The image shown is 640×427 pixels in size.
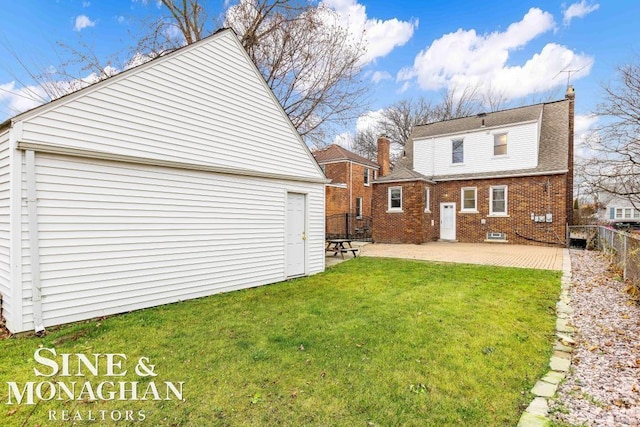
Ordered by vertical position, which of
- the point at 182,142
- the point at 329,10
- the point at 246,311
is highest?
the point at 329,10

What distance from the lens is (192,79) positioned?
6.50 meters

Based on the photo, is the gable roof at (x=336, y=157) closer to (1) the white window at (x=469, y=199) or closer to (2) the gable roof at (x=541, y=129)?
(2) the gable roof at (x=541, y=129)

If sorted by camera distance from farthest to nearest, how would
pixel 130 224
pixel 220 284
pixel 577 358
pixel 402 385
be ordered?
pixel 220 284, pixel 130 224, pixel 577 358, pixel 402 385

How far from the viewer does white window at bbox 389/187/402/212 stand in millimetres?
16734

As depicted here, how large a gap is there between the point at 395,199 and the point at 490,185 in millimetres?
5018

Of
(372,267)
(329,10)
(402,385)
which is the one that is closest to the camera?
(402,385)

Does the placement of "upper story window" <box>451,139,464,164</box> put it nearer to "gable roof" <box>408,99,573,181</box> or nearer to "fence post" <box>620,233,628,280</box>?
"gable roof" <box>408,99,573,181</box>

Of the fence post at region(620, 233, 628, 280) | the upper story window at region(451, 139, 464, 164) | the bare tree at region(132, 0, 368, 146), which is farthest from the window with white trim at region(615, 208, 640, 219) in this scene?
the bare tree at region(132, 0, 368, 146)

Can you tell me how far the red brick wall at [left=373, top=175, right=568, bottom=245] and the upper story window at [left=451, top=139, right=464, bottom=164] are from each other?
4.83ft

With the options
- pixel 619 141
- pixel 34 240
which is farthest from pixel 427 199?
pixel 34 240

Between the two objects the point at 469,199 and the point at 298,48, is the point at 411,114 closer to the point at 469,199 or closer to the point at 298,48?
the point at 469,199

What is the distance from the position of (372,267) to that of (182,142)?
6.59 metres

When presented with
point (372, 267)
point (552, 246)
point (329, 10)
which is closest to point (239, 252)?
point (372, 267)

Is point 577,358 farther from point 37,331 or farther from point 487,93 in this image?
point 487,93
